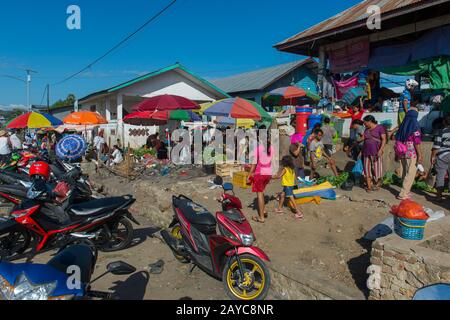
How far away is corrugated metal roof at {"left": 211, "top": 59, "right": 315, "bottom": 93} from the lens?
21688 mm

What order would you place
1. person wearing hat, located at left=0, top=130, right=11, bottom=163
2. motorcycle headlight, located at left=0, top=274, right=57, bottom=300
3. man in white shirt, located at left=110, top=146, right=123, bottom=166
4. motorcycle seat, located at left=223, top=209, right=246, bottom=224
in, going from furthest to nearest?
man in white shirt, located at left=110, top=146, right=123, bottom=166, person wearing hat, located at left=0, top=130, right=11, bottom=163, motorcycle seat, located at left=223, top=209, right=246, bottom=224, motorcycle headlight, located at left=0, top=274, right=57, bottom=300

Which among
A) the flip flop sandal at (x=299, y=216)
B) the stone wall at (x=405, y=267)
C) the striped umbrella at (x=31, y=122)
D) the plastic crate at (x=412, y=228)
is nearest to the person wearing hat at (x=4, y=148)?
the striped umbrella at (x=31, y=122)

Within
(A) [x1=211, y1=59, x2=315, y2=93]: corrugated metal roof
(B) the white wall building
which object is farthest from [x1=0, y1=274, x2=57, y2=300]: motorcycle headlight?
(A) [x1=211, y1=59, x2=315, y2=93]: corrugated metal roof

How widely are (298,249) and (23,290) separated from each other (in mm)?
3674

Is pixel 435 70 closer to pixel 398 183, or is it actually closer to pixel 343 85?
pixel 343 85

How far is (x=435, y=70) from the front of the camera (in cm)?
804

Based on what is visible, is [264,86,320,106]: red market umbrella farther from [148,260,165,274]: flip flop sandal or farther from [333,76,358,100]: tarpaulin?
[148,260,165,274]: flip flop sandal

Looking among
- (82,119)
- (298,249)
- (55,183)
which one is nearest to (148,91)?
(82,119)

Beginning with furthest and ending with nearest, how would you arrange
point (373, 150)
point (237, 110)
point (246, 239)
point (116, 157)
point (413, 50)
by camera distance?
1. point (116, 157)
2. point (237, 110)
3. point (413, 50)
4. point (373, 150)
5. point (246, 239)

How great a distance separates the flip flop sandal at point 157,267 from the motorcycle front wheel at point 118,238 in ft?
2.53

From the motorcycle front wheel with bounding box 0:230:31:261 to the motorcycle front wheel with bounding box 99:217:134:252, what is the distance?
1096 mm

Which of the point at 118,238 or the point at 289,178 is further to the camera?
the point at 289,178

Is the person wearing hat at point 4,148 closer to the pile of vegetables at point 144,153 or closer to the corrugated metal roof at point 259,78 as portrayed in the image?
the pile of vegetables at point 144,153
